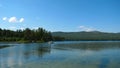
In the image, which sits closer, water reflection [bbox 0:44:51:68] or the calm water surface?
the calm water surface

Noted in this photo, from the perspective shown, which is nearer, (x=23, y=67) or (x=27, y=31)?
(x=23, y=67)

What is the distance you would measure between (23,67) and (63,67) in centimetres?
543

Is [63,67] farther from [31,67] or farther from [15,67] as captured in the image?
[15,67]

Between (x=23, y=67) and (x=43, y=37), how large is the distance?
535 ft

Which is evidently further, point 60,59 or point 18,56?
point 18,56

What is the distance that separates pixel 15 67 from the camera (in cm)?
2992

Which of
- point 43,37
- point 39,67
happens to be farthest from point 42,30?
point 39,67

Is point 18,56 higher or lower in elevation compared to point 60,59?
higher

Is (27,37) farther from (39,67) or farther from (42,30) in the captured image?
(39,67)

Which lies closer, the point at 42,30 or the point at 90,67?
the point at 90,67

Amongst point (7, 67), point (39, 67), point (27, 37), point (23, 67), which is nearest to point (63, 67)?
point (39, 67)

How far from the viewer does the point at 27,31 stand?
187m

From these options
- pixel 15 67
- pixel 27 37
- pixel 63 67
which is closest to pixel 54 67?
pixel 63 67

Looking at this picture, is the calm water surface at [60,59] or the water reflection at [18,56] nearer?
the calm water surface at [60,59]
